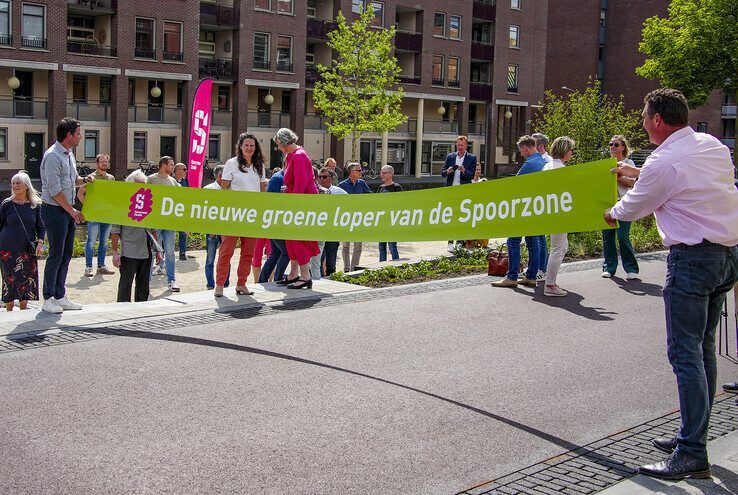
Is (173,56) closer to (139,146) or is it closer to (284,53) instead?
(139,146)

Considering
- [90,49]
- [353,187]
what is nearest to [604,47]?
[90,49]

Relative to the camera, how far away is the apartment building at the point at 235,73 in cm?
4738

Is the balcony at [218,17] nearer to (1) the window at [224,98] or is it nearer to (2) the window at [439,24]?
(1) the window at [224,98]

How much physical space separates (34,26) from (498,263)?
39802mm

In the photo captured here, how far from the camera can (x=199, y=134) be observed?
19031mm

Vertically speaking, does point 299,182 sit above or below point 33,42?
below

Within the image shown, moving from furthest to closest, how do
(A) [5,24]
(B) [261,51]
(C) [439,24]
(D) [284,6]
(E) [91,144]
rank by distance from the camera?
(C) [439,24] → (D) [284,6] → (B) [261,51] → (E) [91,144] → (A) [5,24]

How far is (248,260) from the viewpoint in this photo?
11.7 metres

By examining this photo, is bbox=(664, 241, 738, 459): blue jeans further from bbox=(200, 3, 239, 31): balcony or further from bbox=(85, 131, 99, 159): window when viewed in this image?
bbox=(200, 3, 239, 31): balcony

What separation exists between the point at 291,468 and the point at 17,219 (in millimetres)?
6215

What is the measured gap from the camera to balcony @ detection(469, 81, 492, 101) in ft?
229

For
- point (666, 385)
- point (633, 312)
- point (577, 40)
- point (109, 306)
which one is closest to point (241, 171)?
point (109, 306)

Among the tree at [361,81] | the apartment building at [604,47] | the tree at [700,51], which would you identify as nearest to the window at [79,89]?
the tree at [361,81]

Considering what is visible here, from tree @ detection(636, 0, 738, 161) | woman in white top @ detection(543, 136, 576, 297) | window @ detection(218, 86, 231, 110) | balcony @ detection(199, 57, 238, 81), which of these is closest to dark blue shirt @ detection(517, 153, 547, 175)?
woman in white top @ detection(543, 136, 576, 297)
